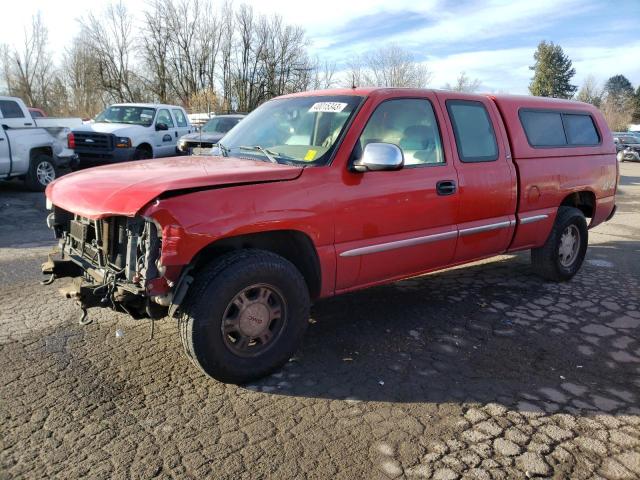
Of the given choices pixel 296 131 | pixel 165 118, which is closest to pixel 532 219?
pixel 296 131

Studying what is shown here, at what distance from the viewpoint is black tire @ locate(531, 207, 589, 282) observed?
553 centimetres

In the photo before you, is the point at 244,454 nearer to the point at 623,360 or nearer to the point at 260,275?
the point at 260,275

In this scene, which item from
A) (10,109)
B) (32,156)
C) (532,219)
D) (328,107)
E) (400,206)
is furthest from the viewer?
(32,156)

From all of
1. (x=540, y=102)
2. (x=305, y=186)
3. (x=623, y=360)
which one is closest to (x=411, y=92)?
(x=305, y=186)

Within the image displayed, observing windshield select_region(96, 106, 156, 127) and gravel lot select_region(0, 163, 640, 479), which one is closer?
gravel lot select_region(0, 163, 640, 479)

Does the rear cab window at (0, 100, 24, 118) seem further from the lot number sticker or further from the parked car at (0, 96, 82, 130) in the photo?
the lot number sticker

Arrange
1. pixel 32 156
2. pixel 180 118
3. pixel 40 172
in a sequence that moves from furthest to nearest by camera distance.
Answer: pixel 180 118, pixel 40 172, pixel 32 156

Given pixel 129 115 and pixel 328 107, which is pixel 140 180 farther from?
pixel 129 115

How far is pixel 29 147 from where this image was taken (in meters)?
10.8

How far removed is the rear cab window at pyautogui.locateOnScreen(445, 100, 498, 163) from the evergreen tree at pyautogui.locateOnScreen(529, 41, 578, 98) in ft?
228

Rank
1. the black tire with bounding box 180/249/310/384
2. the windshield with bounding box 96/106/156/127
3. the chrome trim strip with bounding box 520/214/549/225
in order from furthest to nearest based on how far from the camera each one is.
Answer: the windshield with bounding box 96/106/156/127, the chrome trim strip with bounding box 520/214/549/225, the black tire with bounding box 180/249/310/384

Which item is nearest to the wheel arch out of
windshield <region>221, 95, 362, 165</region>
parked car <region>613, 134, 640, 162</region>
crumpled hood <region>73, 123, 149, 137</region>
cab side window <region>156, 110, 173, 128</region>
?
windshield <region>221, 95, 362, 165</region>

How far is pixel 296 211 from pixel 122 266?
3.77ft

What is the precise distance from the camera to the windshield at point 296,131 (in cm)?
379
